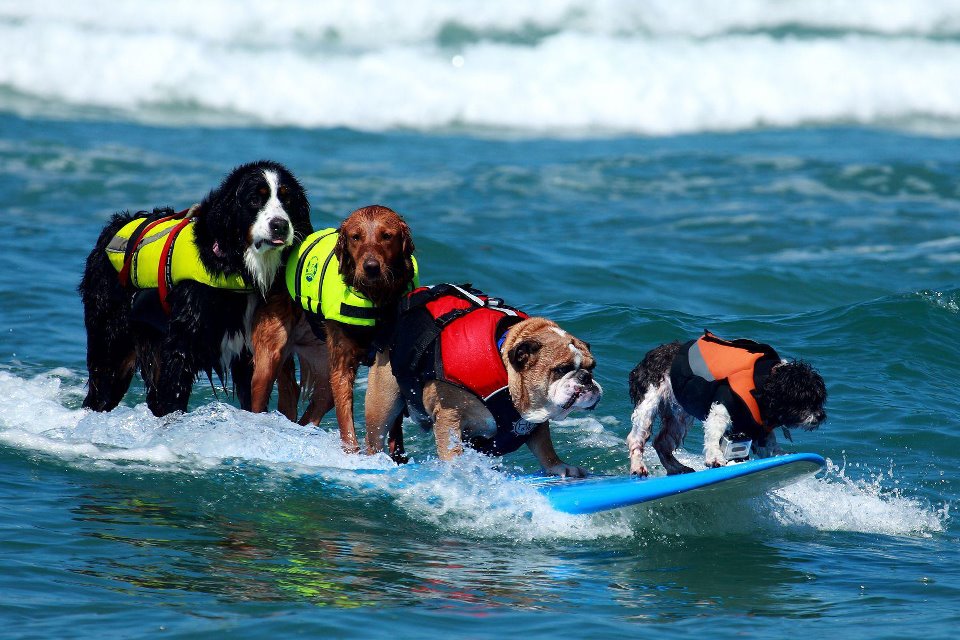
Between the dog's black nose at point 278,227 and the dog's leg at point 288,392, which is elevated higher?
the dog's black nose at point 278,227

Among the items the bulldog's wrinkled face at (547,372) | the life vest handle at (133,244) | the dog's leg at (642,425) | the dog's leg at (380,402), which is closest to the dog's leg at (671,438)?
the dog's leg at (642,425)

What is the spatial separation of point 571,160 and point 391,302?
55.1ft

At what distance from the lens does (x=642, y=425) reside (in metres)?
7.56

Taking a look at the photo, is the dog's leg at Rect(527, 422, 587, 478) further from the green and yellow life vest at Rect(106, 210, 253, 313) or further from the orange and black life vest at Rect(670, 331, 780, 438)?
the green and yellow life vest at Rect(106, 210, 253, 313)

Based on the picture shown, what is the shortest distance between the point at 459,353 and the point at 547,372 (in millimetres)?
613

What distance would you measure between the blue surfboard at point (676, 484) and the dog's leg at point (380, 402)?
3.23ft

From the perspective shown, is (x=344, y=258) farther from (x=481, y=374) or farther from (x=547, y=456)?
(x=547, y=456)

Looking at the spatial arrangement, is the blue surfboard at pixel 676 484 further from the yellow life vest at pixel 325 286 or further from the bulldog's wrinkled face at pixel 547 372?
the yellow life vest at pixel 325 286

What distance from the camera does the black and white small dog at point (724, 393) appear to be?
23.0 ft

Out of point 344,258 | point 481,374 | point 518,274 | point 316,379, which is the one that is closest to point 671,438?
point 481,374

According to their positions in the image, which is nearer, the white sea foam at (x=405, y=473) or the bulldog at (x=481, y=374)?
the bulldog at (x=481, y=374)

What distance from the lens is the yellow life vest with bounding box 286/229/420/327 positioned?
7.71m

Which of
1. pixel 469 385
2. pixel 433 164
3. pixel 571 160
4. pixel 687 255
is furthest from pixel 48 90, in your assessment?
pixel 469 385

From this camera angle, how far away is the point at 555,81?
1182 inches
